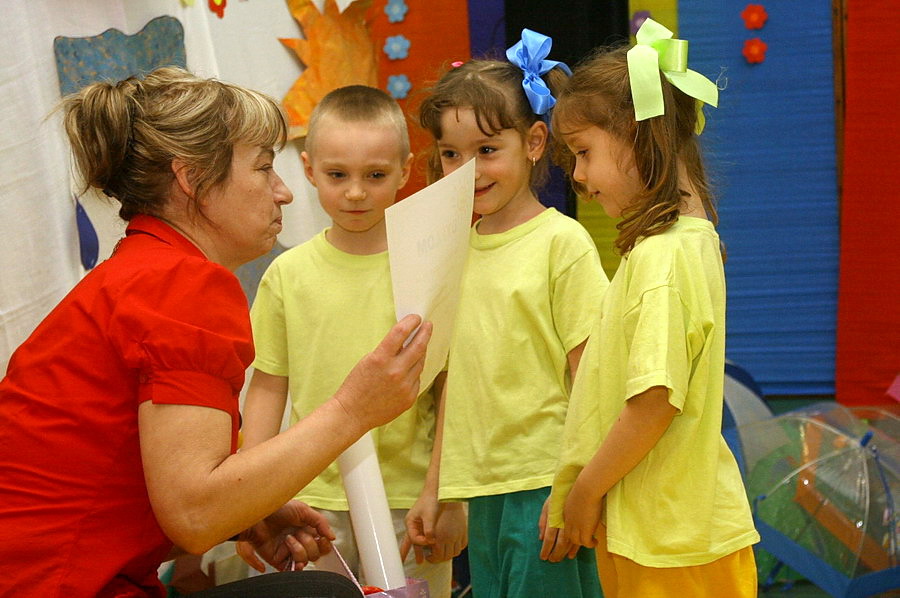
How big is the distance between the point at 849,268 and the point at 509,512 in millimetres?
1475

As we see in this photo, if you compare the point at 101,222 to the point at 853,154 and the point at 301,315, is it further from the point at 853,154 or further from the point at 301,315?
the point at 853,154

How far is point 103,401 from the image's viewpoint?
43.7 inches

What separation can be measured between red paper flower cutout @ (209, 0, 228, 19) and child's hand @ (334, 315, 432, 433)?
4.56ft

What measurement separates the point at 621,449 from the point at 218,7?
1557mm

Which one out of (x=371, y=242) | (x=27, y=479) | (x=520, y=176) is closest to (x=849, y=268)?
(x=520, y=176)

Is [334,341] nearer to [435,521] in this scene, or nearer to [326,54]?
[435,521]

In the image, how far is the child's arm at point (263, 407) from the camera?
1.82 m

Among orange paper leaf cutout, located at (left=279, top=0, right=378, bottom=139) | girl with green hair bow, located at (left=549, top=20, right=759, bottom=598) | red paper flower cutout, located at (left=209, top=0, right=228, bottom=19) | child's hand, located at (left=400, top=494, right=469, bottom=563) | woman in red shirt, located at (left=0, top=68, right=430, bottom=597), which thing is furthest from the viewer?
orange paper leaf cutout, located at (left=279, top=0, right=378, bottom=139)

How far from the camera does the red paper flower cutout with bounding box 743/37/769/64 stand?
102 inches

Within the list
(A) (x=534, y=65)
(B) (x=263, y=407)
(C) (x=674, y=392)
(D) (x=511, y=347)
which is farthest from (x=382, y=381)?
(A) (x=534, y=65)

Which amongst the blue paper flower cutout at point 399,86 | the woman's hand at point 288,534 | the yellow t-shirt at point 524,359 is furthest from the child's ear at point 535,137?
the blue paper flower cutout at point 399,86

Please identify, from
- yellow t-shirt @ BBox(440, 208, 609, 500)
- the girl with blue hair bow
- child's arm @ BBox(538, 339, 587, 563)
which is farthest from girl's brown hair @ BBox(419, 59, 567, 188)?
child's arm @ BBox(538, 339, 587, 563)

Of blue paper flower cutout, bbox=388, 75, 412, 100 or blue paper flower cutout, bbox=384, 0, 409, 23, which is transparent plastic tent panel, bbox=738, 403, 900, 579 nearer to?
blue paper flower cutout, bbox=388, 75, 412, 100

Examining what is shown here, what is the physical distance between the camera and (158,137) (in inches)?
47.4
